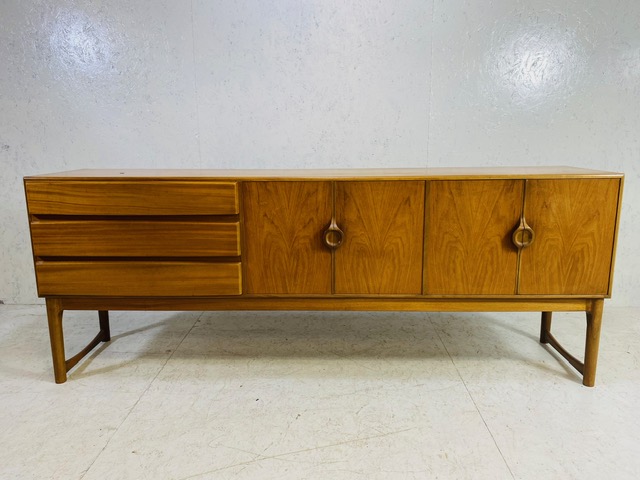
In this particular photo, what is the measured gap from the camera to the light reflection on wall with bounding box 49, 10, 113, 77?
2514 millimetres

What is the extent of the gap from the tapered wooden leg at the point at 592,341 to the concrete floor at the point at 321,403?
0.05 meters

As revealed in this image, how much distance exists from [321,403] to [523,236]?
979mm

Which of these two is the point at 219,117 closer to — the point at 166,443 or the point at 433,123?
the point at 433,123

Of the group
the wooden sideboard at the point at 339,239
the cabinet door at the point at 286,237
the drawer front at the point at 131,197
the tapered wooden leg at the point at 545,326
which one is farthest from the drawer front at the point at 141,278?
the tapered wooden leg at the point at 545,326

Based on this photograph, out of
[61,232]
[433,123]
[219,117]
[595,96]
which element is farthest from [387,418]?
[595,96]

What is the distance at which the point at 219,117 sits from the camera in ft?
8.39

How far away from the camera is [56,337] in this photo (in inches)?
72.5

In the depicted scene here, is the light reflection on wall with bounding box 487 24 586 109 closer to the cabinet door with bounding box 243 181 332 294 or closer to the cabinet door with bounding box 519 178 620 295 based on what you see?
the cabinet door with bounding box 519 178 620 295

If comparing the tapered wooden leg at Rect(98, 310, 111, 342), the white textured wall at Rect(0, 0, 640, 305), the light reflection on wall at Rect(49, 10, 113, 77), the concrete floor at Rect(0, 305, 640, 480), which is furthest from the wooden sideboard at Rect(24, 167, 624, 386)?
the light reflection on wall at Rect(49, 10, 113, 77)

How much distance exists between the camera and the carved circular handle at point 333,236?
67.3 inches

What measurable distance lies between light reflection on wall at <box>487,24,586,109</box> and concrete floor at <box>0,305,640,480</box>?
1.25 meters

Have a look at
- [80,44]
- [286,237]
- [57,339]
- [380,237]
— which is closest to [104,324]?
[57,339]

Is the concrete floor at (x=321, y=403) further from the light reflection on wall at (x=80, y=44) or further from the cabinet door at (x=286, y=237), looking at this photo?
the light reflection on wall at (x=80, y=44)

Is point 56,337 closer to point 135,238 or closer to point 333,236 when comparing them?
point 135,238
